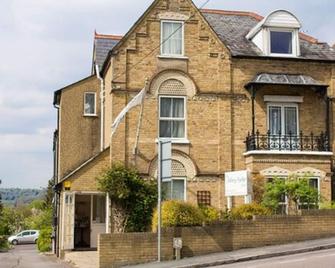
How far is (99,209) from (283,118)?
923cm

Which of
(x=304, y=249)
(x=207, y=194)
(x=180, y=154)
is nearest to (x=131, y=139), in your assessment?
(x=180, y=154)

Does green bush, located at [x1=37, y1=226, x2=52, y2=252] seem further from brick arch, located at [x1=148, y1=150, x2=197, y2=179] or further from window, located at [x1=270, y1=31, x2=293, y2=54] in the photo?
window, located at [x1=270, y1=31, x2=293, y2=54]

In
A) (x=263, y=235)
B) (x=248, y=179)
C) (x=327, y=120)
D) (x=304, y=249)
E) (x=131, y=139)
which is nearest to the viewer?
(x=304, y=249)

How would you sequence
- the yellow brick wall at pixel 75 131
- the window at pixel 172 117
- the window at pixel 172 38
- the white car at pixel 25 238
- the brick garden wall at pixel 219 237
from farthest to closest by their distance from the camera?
the white car at pixel 25 238, the yellow brick wall at pixel 75 131, the window at pixel 172 38, the window at pixel 172 117, the brick garden wall at pixel 219 237

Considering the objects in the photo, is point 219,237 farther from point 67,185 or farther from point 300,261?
point 67,185

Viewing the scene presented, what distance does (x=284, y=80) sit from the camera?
2669 centimetres

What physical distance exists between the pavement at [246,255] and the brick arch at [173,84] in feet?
28.4

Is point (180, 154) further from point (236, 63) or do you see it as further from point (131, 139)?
point (236, 63)

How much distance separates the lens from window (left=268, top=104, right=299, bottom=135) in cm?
2733

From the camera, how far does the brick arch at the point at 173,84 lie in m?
26.4

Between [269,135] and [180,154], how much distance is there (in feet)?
13.0

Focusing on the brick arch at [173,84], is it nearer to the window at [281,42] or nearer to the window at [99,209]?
the window at [281,42]

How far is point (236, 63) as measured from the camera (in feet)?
89.1

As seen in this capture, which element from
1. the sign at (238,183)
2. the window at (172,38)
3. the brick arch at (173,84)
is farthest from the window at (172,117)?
the sign at (238,183)
